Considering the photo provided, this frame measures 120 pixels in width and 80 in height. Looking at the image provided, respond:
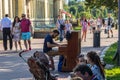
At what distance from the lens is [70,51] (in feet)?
45.9

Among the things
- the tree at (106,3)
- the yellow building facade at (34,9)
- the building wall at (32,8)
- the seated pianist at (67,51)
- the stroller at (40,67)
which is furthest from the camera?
the yellow building facade at (34,9)

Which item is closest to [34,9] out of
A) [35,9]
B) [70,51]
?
[35,9]

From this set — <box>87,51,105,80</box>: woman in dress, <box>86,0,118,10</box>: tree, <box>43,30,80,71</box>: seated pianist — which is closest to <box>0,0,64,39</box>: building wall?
<box>86,0,118,10</box>: tree

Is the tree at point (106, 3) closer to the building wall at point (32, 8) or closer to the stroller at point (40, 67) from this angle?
the building wall at point (32, 8)

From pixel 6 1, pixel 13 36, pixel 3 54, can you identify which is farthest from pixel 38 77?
pixel 6 1

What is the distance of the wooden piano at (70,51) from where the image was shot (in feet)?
45.6

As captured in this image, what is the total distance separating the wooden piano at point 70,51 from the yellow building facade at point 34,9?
1821 centimetres

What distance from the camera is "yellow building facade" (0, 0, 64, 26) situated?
3538cm

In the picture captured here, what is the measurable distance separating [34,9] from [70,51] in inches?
1372

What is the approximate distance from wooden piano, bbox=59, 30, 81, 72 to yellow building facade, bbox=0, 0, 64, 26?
18.2 metres

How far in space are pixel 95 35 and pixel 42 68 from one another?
18.1 m

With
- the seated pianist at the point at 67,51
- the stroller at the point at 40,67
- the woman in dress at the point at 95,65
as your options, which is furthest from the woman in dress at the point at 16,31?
the stroller at the point at 40,67

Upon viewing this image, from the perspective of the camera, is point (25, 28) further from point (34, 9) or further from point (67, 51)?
point (34, 9)

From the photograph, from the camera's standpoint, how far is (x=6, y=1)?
111 feet
